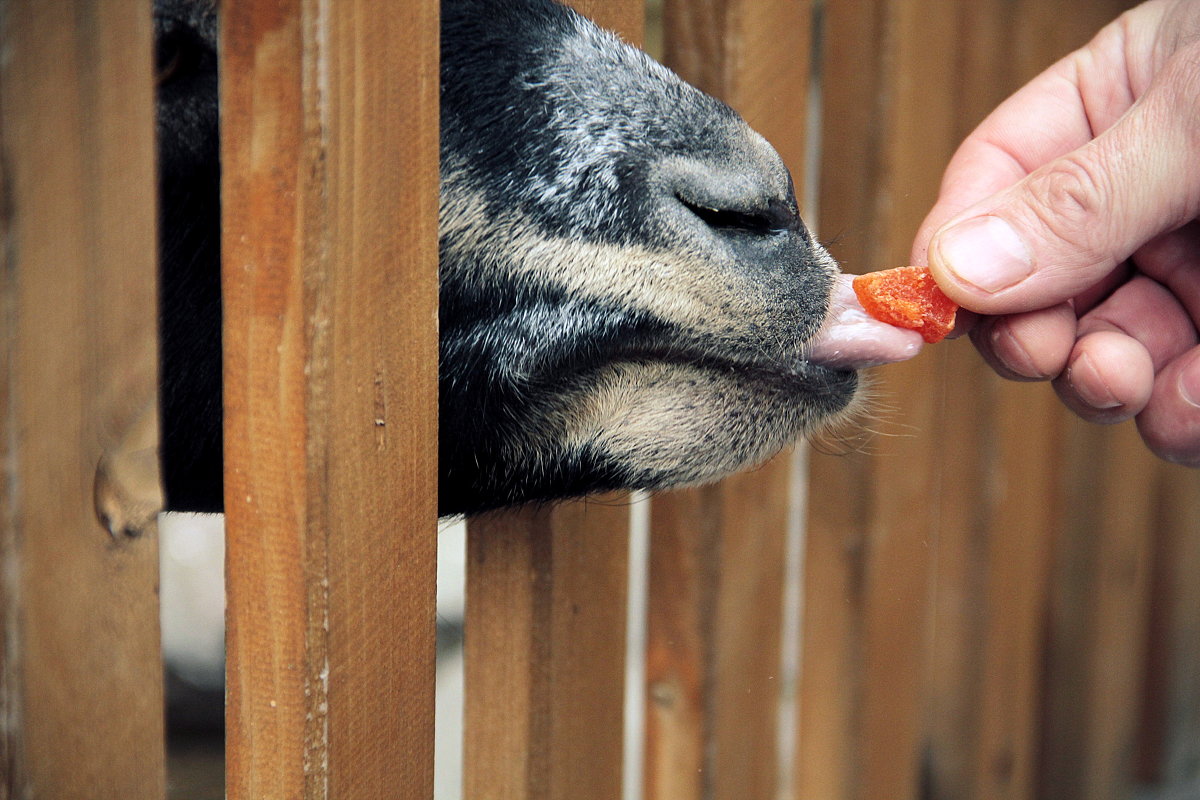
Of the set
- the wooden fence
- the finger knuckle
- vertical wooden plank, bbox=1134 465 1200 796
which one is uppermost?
the finger knuckle

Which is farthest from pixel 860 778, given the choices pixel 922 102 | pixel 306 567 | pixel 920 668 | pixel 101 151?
pixel 101 151

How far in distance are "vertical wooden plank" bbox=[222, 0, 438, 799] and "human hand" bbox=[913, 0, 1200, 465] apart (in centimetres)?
75

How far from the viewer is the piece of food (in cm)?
144

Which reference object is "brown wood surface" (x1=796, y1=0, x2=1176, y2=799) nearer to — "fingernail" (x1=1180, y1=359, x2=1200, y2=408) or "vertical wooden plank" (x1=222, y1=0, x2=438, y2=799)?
"fingernail" (x1=1180, y1=359, x2=1200, y2=408)

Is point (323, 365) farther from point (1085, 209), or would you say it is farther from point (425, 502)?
point (1085, 209)

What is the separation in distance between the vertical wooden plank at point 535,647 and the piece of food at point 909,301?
473 mm

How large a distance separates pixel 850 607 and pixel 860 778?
0.43 m

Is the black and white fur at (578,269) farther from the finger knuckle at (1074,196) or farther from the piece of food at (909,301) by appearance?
the finger knuckle at (1074,196)

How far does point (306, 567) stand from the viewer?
40.9 inches

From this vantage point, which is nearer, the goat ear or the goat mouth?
the goat ear

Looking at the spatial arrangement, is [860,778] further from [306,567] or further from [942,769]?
[306,567]

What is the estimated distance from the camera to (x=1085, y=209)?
1.45 m

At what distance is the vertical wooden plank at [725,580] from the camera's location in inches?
75.5

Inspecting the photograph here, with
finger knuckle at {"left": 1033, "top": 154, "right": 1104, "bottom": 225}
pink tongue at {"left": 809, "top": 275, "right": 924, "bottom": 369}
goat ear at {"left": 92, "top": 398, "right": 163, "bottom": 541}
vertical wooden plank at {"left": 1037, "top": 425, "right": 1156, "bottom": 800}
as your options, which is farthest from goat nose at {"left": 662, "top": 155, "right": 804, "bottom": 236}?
vertical wooden plank at {"left": 1037, "top": 425, "right": 1156, "bottom": 800}
